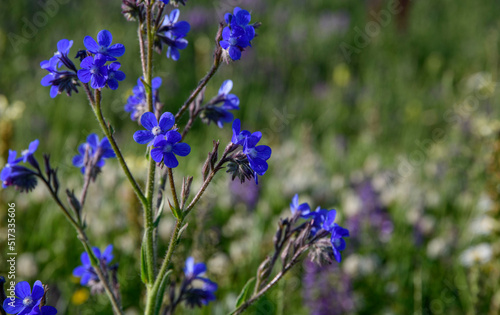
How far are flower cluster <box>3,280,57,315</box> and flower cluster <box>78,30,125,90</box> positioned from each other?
49 centimetres

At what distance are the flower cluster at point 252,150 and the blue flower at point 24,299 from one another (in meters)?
0.56

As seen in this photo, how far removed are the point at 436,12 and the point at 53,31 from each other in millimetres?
7928

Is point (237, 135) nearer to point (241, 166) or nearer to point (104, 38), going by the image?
point (241, 166)

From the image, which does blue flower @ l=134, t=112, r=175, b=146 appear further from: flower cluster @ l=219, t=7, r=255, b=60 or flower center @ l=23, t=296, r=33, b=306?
flower center @ l=23, t=296, r=33, b=306

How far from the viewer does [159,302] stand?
126 centimetres

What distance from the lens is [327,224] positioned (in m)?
1.28

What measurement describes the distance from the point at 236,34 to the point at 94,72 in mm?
347

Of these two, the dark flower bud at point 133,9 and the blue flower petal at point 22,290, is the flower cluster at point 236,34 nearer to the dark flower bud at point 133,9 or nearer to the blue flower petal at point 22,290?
the dark flower bud at point 133,9

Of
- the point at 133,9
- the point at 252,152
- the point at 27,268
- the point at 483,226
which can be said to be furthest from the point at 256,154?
the point at 483,226

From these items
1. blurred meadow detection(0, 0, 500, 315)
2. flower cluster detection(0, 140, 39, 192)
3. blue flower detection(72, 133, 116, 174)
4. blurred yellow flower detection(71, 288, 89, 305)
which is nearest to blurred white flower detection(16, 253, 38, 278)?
blurred meadow detection(0, 0, 500, 315)

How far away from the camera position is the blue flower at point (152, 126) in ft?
3.58

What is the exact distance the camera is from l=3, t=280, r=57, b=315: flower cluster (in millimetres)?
1095

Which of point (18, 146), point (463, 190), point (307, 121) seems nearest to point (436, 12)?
point (307, 121)

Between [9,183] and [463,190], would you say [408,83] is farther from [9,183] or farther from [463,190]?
[9,183]
